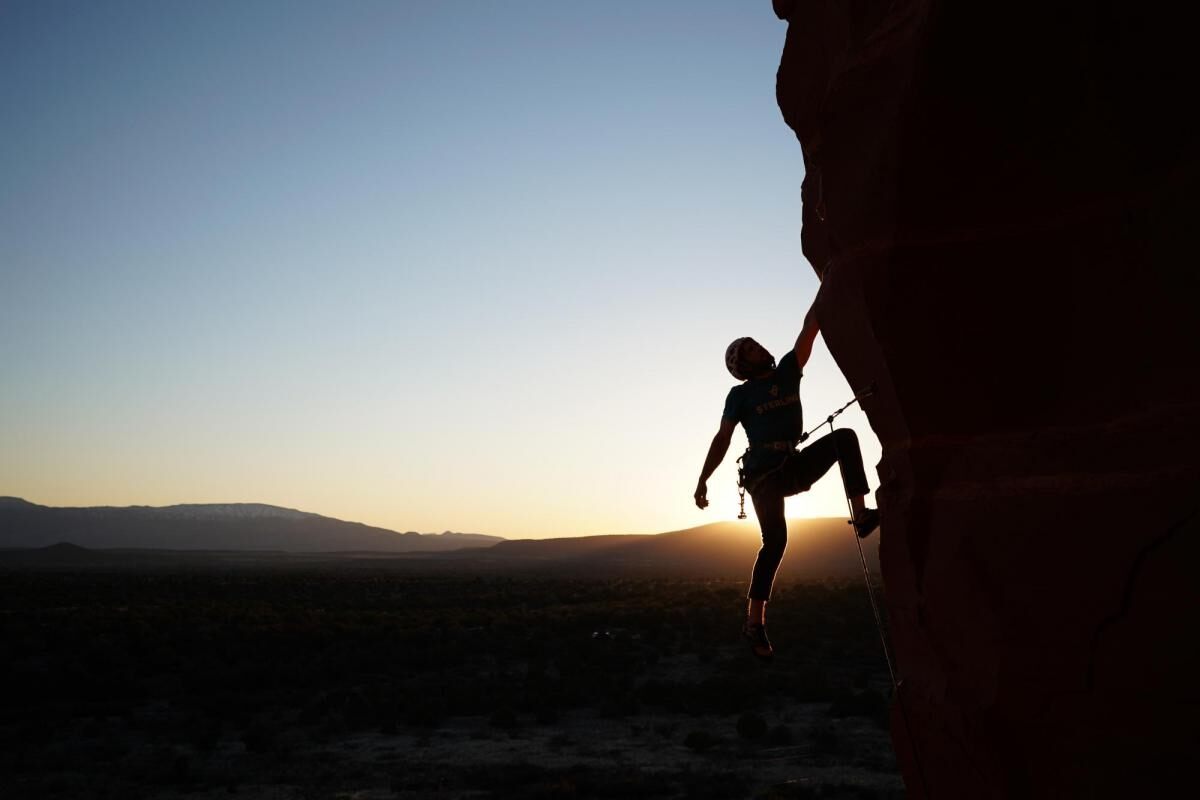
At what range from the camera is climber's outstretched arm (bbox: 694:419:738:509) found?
6.69 metres

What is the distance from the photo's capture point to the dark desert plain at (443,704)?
15.3 metres

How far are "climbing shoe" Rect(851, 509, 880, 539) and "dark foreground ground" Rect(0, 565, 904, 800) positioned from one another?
29.6ft

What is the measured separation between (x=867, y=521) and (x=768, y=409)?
1.03 m

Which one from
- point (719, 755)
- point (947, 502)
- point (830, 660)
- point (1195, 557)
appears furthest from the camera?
point (830, 660)

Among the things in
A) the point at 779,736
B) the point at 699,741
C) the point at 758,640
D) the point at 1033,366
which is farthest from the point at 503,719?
the point at 1033,366

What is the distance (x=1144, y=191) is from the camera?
455cm

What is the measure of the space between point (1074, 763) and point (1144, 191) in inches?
102

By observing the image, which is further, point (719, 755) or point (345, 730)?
point (345, 730)

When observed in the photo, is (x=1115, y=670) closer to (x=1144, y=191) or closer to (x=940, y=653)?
(x=940, y=653)

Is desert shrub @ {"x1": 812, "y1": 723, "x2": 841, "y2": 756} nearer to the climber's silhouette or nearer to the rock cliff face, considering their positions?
the climber's silhouette

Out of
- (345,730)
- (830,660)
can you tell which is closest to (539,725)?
(345,730)

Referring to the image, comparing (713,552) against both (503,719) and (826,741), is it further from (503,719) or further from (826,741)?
(826,741)

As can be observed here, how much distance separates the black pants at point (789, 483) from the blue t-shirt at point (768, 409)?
14 centimetres

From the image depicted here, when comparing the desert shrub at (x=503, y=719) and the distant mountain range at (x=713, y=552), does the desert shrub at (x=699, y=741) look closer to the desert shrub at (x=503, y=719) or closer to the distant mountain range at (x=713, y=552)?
the desert shrub at (x=503, y=719)
